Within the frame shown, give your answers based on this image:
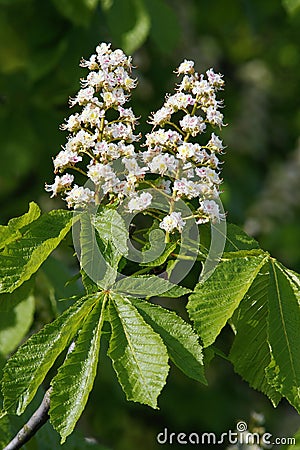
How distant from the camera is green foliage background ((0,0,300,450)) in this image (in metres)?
2.95

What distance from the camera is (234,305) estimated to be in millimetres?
→ 1169

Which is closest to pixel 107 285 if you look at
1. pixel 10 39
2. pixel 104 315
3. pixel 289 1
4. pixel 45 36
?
pixel 104 315

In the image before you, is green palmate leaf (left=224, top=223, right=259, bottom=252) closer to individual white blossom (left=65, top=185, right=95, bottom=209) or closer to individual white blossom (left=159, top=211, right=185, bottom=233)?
individual white blossom (left=159, top=211, right=185, bottom=233)

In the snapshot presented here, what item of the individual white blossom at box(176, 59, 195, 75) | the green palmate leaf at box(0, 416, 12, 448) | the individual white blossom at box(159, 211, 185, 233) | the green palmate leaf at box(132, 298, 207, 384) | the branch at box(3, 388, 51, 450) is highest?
the individual white blossom at box(176, 59, 195, 75)

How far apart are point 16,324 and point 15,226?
95 cm

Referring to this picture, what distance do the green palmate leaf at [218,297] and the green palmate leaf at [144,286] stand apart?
0.03m

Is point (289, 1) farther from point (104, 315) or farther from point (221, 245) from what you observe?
point (104, 315)

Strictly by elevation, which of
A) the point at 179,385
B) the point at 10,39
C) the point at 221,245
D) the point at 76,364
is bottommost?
the point at 76,364

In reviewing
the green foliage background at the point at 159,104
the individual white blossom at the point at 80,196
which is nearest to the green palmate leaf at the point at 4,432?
the green foliage background at the point at 159,104

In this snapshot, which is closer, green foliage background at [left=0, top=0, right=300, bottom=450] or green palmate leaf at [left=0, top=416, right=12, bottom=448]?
green palmate leaf at [left=0, top=416, right=12, bottom=448]

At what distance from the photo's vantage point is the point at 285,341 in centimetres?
118

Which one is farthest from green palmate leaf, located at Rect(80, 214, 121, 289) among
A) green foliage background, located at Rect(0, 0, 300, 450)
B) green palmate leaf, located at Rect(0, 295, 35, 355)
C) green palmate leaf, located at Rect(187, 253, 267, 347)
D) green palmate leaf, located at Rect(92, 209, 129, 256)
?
green palmate leaf, located at Rect(0, 295, 35, 355)

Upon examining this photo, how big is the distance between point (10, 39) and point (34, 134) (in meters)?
0.40

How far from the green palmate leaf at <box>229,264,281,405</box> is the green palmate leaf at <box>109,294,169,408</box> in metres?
0.19
